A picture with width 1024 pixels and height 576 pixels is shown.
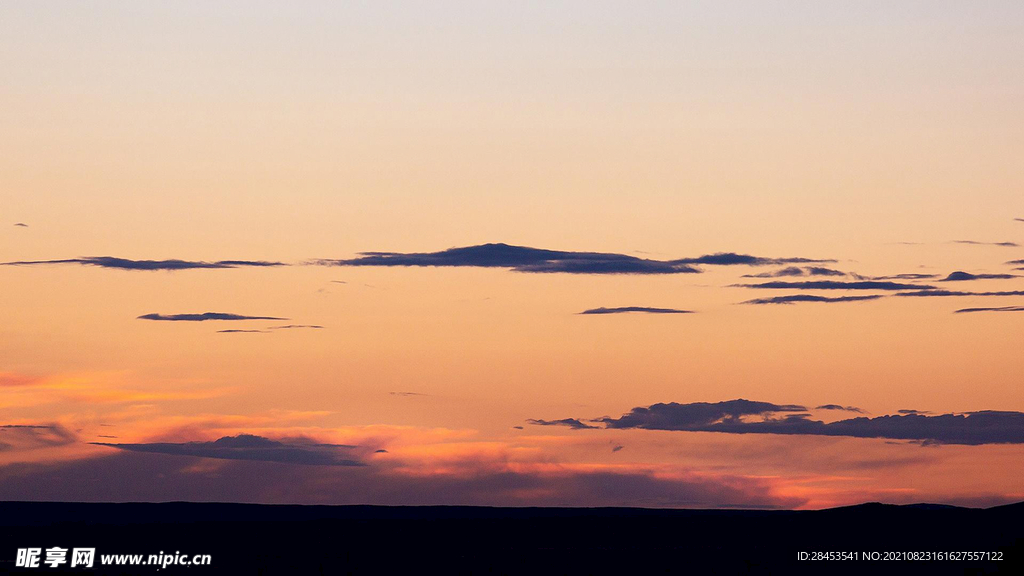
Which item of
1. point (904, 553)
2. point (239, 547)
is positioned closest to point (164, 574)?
point (239, 547)

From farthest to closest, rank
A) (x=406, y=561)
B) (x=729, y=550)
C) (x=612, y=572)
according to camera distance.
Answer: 1. (x=729, y=550)
2. (x=406, y=561)
3. (x=612, y=572)

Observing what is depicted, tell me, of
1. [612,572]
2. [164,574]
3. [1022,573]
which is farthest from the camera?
[612,572]

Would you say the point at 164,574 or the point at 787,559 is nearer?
the point at 164,574

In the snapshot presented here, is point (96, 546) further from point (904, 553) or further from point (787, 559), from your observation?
point (904, 553)

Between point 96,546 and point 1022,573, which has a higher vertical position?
point 1022,573

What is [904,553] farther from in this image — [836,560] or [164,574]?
[164,574]

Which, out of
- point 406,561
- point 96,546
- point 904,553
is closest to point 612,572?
point 406,561

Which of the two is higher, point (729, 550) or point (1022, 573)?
point (1022, 573)

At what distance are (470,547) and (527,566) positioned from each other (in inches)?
1543

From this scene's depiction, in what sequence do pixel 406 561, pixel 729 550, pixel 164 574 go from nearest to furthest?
pixel 164 574, pixel 406 561, pixel 729 550

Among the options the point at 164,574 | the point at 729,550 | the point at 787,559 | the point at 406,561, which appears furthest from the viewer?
the point at 729,550

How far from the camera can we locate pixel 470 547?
7613 inches

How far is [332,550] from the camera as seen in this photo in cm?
18450

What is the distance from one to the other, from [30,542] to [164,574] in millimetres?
74972
